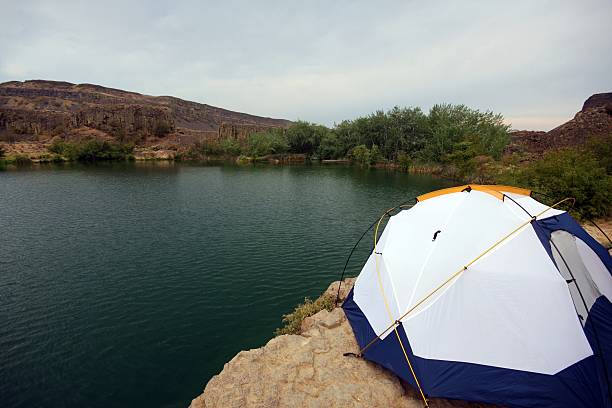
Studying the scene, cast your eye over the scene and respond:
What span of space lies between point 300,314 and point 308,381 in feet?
12.4

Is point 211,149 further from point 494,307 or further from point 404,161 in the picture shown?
point 494,307

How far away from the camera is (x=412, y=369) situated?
559cm

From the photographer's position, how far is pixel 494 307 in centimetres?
546

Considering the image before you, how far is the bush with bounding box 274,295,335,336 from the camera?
9.21 metres

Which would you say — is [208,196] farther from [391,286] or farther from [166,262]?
[391,286]

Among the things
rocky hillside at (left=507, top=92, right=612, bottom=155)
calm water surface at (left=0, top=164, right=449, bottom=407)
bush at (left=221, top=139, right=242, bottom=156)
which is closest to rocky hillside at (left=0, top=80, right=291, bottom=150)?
bush at (left=221, top=139, right=242, bottom=156)

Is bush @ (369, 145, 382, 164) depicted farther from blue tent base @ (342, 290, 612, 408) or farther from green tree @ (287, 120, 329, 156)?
blue tent base @ (342, 290, 612, 408)

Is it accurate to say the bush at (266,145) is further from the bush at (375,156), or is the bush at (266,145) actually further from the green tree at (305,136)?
the bush at (375,156)

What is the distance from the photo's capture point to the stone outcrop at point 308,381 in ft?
18.2

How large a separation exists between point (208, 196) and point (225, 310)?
23250 millimetres

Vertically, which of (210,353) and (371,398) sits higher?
(371,398)

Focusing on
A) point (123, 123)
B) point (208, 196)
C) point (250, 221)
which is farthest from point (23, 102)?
point (250, 221)

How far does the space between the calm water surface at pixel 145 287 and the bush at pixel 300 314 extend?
2.13 ft

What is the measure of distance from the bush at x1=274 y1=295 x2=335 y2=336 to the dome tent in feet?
8.21
